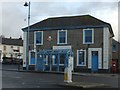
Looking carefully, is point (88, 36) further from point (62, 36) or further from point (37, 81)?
point (37, 81)

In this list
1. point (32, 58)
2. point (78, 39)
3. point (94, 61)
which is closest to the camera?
point (94, 61)

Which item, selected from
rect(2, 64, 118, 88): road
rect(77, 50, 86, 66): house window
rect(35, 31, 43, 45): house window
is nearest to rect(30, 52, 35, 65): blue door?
rect(35, 31, 43, 45): house window

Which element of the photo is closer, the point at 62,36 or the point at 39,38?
the point at 62,36

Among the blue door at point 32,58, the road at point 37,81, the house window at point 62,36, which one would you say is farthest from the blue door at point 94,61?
the road at point 37,81

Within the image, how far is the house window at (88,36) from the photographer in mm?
42125

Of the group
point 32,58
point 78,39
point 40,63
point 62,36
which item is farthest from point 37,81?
point 32,58

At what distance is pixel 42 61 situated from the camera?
4372 cm

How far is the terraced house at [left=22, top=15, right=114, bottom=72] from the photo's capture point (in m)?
41.4

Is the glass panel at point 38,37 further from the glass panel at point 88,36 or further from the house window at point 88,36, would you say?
the glass panel at point 88,36

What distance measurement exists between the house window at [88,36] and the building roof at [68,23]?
26.2 inches

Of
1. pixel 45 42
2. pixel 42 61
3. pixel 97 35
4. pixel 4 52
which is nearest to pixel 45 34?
pixel 45 42

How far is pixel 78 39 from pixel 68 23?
3308 mm

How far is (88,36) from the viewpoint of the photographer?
4241 centimetres

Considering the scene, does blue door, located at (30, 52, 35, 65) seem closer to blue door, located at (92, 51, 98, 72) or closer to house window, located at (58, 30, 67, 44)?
house window, located at (58, 30, 67, 44)
